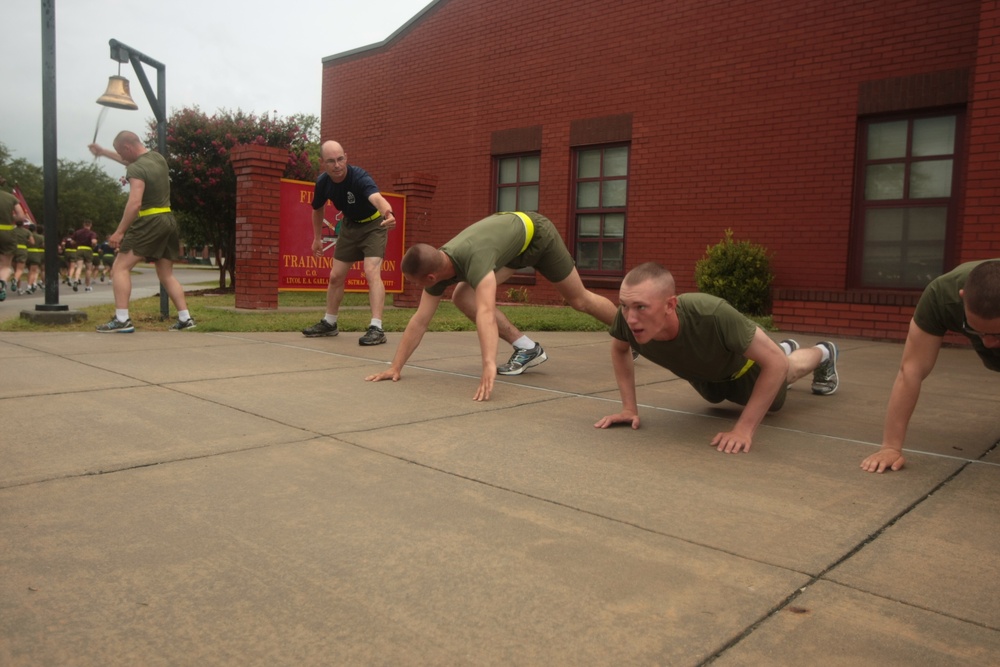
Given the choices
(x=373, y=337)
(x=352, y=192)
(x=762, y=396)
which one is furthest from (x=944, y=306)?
(x=352, y=192)

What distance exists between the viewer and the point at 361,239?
762 cm

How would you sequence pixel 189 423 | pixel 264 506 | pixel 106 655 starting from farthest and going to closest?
pixel 189 423 < pixel 264 506 < pixel 106 655

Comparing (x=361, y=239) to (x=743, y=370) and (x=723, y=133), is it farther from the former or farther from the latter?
(x=723, y=133)

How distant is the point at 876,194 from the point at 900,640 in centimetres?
910

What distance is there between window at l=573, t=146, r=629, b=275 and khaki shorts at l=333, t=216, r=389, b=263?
5533 mm

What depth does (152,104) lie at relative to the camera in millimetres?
9445

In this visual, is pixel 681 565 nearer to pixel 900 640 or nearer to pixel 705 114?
pixel 900 640

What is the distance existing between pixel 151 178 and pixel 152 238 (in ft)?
1.87

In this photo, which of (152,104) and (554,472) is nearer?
(554,472)

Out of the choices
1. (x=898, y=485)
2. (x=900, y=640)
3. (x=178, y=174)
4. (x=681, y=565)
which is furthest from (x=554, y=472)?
(x=178, y=174)

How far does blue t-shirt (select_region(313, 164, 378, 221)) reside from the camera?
289 inches

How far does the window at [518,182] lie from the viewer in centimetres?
1344

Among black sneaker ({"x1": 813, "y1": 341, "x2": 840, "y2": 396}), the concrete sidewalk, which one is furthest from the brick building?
the concrete sidewalk

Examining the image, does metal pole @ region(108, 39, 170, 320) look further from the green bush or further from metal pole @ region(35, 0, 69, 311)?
the green bush
